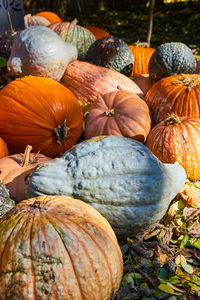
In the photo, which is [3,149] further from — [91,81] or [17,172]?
[91,81]

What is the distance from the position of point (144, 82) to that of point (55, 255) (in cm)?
321

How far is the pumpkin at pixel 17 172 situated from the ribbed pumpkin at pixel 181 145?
3.69ft

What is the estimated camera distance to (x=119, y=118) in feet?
→ 10.8

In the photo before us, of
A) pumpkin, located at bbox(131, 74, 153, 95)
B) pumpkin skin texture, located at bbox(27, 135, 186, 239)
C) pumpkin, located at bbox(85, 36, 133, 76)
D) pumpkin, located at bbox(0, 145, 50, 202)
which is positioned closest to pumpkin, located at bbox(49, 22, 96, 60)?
pumpkin, located at bbox(85, 36, 133, 76)

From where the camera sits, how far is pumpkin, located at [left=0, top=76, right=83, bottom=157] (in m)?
3.14

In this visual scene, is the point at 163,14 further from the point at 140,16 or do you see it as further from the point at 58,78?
the point at 58,78

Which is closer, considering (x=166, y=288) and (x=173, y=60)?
(x=166, y=288)

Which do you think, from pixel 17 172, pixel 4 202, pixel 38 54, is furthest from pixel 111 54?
pixel 4 202

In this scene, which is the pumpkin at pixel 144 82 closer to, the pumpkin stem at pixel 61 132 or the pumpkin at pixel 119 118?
the pumpkin at pixel 119 118

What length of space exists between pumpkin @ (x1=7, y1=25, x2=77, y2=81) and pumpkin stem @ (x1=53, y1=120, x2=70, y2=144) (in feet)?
2.76

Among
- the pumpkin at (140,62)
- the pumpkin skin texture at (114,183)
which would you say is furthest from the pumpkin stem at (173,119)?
the pumpkin at (140,62)

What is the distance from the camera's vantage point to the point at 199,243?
2.44 metres

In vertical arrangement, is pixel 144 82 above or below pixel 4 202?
above

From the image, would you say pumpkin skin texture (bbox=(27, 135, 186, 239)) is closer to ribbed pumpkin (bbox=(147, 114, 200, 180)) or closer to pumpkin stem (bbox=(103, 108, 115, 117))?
ribbed pumpkin (bbox=(147, 114, 200, 180))
